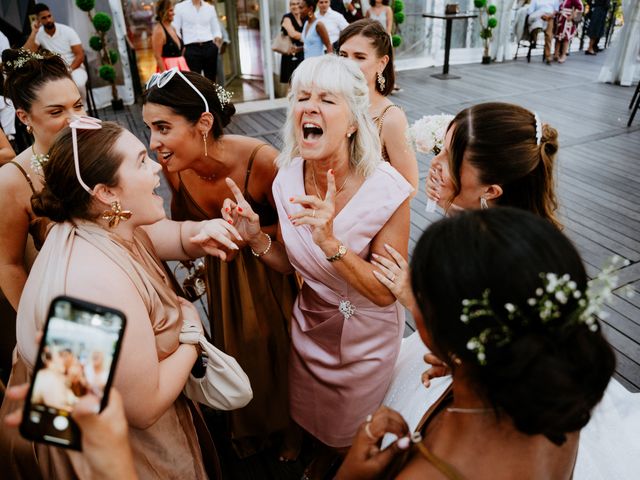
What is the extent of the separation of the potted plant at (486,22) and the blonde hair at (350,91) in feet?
29.0

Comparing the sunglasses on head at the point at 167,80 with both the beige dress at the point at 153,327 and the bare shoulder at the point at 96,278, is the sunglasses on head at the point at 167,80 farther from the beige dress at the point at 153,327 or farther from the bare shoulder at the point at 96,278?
the bare shoulder at the point at 96,278

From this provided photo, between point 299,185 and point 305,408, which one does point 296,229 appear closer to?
point 299,185

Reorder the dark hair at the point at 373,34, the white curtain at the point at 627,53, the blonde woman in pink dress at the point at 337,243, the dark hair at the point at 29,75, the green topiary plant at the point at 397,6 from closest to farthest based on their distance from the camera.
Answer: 1. the blonde woman in pink dress at the point at 337,243
2. the dark hair at the point at 29,75
3. the dark hair at the point at 373,34
4. the white curtain at the point at 627,53
5. the green topiary plant at the point at 397,6

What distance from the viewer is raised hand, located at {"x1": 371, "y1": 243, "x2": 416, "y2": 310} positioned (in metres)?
1.64

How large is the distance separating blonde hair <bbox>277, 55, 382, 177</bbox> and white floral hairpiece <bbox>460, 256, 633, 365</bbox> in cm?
109

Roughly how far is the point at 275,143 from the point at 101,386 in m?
5.31

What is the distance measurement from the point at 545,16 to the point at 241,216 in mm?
10640

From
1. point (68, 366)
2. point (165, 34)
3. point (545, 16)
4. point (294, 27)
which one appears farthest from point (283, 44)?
point (68, 366)

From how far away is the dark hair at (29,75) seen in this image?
196 centimetres

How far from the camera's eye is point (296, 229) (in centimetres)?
178

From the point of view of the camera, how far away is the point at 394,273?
5.40ft

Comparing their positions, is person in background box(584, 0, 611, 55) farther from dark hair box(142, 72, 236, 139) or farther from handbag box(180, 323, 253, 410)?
handbag box(180, 323, 253, 410)

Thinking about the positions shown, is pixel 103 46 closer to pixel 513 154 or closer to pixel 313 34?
pixel 313 34

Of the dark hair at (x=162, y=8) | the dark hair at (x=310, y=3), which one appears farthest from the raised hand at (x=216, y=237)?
the dark hair at (x=310, y=3)
